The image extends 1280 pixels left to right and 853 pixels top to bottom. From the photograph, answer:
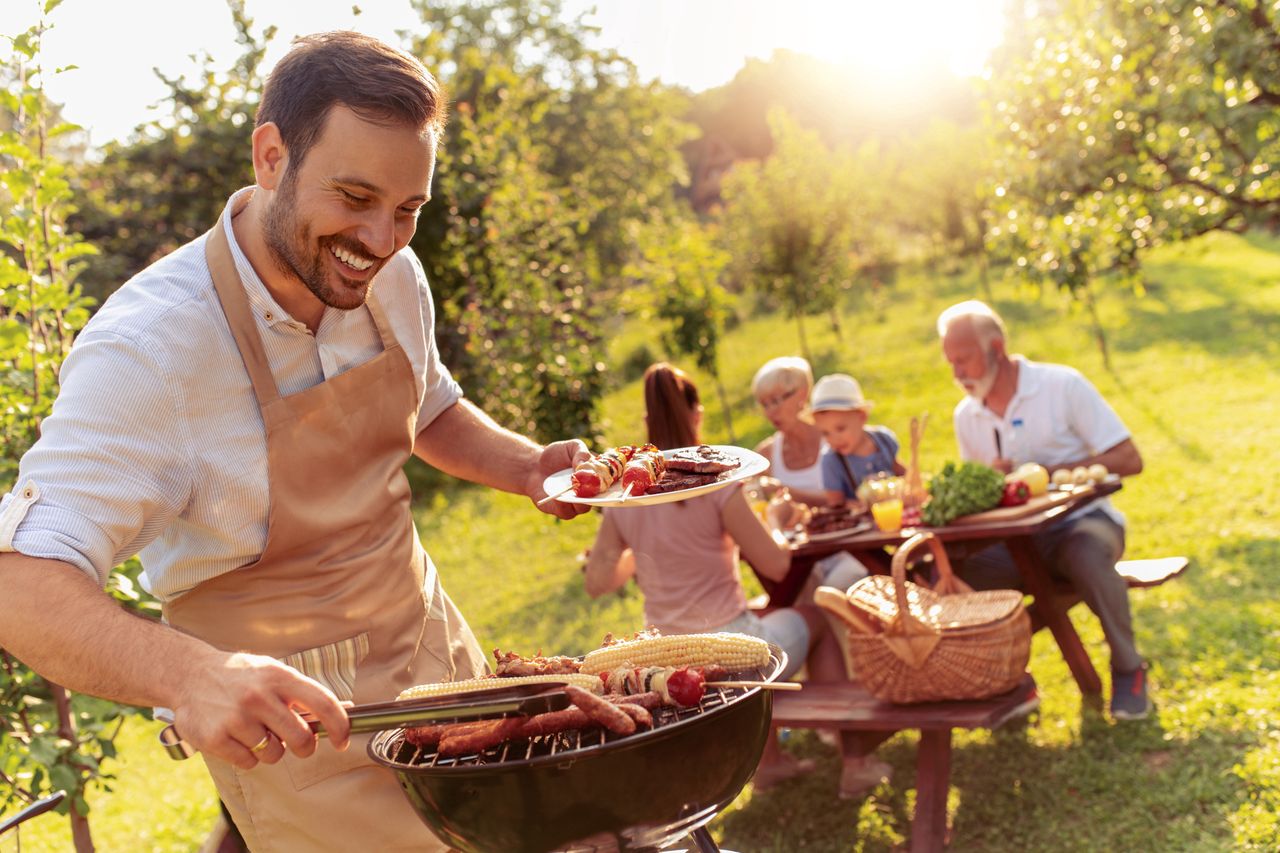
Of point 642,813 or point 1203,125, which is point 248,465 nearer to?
point 642,813

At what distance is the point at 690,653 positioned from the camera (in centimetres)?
227

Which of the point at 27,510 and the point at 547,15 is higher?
the point at 547,15

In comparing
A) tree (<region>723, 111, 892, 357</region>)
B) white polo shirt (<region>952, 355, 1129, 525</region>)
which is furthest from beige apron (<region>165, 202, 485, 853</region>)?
tree (<region>723, 111, 892, 357</region>)

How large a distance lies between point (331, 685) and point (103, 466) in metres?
0.66

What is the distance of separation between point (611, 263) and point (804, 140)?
4.12 meters

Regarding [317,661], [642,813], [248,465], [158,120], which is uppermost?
[158,120]

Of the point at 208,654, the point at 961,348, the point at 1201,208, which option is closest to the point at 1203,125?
the point at 1201,208

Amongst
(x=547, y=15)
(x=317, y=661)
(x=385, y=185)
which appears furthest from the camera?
(x=547, y=15)

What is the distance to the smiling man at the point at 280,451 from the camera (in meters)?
1.91

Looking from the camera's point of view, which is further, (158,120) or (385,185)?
(158,120)

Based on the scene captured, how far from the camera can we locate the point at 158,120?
1367 centimetres

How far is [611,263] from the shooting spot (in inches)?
846

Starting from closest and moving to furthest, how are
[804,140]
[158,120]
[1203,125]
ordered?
[1203,125] → [158,120] → [804,140]

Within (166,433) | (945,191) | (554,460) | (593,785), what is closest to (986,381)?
(554,460)
